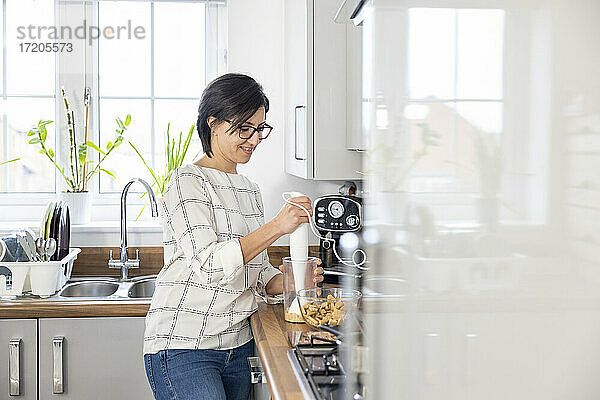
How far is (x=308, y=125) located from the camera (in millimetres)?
2486

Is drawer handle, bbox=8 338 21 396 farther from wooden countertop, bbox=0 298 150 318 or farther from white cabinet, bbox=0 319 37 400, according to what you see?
wooden countertop, bbox=0 298 150 318

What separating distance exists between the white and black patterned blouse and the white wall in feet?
3.86

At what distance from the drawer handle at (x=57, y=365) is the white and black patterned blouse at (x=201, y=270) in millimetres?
732

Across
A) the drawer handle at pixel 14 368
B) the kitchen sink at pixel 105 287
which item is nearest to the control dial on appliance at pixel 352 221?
the kitchen sink at pixel 105 287

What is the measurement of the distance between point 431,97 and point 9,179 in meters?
3.44

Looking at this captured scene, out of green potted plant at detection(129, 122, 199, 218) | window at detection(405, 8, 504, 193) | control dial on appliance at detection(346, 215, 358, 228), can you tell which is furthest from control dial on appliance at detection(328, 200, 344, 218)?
window at detection(405, 8, 504, 193)

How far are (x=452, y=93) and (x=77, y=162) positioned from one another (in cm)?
323

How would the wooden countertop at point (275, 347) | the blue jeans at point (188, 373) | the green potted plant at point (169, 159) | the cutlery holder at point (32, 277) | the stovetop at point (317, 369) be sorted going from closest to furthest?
the stovetop at point (317, 369) → the wooden countertop at point (275, 347) → the blue jeans at point (188, 373) → the cutlery holder at point (32, 277) → the green potted plant at point (169, 159)

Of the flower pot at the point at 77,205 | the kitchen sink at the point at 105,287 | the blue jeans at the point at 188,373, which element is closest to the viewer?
the blue jeans at the point at 188,373

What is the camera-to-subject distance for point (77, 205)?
10.5ft

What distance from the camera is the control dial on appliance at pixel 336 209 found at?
251cm

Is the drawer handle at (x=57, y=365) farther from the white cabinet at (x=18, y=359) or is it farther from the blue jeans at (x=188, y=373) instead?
the blue jeans at (x=188, y=373)

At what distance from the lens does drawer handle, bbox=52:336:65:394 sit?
2.52 meters

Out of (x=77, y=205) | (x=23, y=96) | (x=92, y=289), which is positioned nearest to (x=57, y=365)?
(x=92, y=289)
